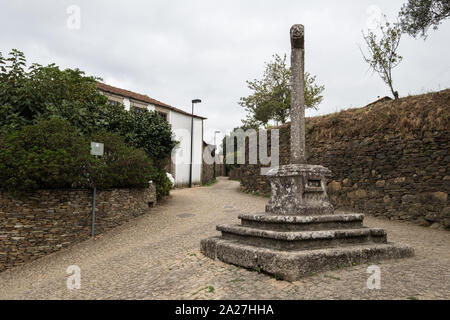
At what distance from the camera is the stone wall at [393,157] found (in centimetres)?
799

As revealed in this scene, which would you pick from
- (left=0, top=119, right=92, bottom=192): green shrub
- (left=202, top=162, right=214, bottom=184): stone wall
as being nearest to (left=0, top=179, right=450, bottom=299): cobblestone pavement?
(left=0, top=119, right=92, bottom=192): green shrub

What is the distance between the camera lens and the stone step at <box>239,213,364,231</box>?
4379mm

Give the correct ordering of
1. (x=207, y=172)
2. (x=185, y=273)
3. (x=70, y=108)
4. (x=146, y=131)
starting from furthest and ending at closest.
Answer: (x=207, y=172)
(x=146, y=131)
(x=70, y=108)
(x=185, y=273)

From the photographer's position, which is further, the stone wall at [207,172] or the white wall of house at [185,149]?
the stone wall at [207,172]

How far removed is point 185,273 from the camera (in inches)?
171

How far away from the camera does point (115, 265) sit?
19.0ft

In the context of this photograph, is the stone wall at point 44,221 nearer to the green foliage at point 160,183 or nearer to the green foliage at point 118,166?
the green foliage at point 118,166

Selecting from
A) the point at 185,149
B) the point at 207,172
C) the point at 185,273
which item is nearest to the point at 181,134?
the point at 185,149

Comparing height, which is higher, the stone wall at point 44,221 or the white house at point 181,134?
the white house at point 181,134

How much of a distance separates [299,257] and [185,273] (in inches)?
69.8

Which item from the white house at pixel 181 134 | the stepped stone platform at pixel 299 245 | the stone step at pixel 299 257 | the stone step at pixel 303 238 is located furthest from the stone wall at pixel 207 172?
the stone step at pixel 299 257

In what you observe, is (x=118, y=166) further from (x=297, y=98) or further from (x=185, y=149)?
(x=185, y=149)

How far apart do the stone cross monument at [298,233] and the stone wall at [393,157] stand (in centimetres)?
437

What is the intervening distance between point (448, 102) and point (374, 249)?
21.1 feet
